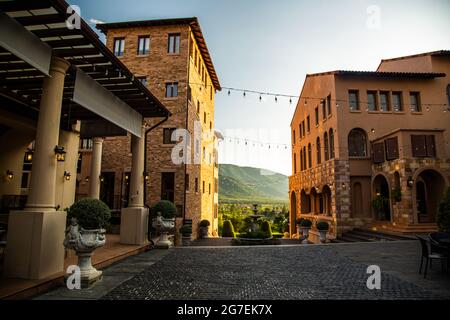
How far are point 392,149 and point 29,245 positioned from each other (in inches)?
643

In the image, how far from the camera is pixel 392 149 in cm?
1469

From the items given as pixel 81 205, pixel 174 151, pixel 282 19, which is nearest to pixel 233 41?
pixel 282 19

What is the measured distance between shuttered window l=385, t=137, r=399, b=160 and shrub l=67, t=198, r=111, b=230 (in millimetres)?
14898

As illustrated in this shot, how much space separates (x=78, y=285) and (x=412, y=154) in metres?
15.7

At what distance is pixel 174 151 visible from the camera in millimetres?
15820

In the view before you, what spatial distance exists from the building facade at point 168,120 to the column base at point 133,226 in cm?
557

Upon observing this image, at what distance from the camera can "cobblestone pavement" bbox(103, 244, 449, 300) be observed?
4.82 m

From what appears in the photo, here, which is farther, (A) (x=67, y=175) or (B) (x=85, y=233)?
(A) (x=67, y=175)

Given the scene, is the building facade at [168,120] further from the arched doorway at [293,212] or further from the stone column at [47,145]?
the arched doorway at [293,212]

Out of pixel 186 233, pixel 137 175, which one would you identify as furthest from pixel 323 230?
pixel 137 175

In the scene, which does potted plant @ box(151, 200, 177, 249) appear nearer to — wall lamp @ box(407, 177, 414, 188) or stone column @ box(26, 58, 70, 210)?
stone column @ box(26, 58, 70, 210)

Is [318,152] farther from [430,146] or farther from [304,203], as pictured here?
[430,146]

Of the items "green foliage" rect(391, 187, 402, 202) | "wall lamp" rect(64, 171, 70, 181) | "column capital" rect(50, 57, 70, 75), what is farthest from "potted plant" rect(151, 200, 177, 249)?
"green foliage" rect(391, 187, 402, 202)
